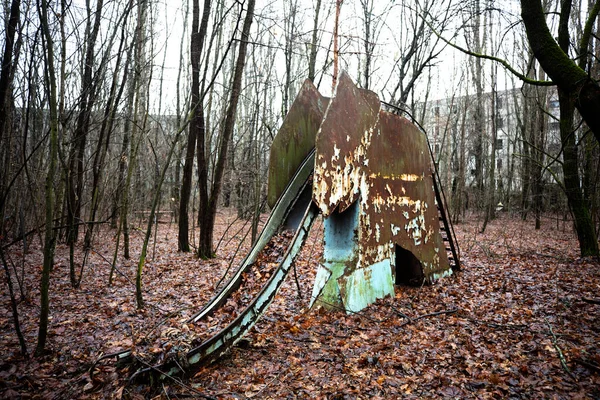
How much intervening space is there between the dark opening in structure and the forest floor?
0.28m

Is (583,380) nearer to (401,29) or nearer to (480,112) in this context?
(401,29)

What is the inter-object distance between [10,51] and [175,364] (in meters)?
5.65

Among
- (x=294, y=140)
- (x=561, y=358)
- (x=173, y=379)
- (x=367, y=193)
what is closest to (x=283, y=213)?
(x=294, y=140)

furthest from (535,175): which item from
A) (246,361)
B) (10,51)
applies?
(10,51)

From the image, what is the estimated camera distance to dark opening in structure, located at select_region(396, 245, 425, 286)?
6.62m

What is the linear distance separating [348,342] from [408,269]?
9.53ft

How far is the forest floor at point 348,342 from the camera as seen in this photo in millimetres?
3291

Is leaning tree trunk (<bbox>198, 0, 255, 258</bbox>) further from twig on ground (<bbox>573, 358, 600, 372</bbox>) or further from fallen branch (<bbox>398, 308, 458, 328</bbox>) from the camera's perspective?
twig on ground (<bbox>573, 358, 600, 372</bbox>)

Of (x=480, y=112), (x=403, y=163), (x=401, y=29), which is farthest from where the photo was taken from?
(x=480, y=112)

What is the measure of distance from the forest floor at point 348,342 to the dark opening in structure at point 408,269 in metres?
0.28

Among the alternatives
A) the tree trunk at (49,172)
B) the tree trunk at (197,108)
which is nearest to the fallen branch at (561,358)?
the tree trunk at (49,172)

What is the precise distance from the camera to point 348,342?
14.1 ft

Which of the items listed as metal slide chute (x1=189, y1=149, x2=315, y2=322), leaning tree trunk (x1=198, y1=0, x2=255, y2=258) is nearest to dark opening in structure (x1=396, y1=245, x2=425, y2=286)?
metal slide chute (x1=189, y1=149, x2=315, y2=322)

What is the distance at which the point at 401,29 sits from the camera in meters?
14.4
